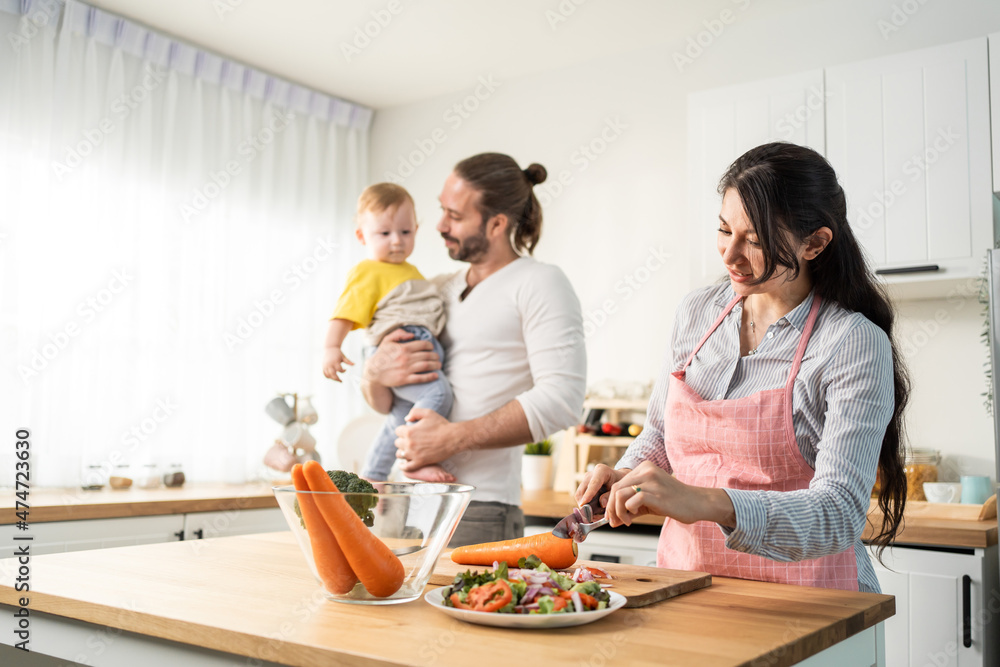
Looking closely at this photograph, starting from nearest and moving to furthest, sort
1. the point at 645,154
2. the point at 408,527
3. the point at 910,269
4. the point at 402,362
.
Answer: the point at 408,527 → the point at 402,362 → the point at 910,269 → the point at 645,154

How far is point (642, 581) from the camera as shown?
1.06 metres

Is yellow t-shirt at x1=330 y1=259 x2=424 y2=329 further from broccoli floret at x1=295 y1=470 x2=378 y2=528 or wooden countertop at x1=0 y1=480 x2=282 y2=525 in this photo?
broccoli floret at x1=295 y1=470 x2=378 y2=528

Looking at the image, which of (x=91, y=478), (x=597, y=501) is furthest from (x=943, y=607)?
(x=91, y=478)

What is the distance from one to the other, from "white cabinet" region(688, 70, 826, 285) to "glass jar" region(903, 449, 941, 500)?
2.78ft

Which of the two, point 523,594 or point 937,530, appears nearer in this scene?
point 523,594

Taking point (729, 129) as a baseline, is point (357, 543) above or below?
below

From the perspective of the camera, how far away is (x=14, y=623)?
1020mm

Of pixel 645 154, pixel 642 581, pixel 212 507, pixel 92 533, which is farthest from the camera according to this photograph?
pixel 645 154

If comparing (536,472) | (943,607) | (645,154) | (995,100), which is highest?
(645,154)

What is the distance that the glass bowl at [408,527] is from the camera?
92cm

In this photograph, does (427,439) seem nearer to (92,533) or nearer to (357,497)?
(357,497)

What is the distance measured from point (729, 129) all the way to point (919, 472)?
1273mm

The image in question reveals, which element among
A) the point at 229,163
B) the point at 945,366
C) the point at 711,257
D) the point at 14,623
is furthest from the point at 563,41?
→ the point at 14,623

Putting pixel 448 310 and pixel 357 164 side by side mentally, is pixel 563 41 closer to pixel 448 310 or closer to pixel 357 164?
pixel 357 164
